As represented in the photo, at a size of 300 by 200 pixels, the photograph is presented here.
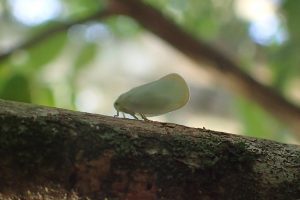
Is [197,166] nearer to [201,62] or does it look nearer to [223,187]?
[223,187]

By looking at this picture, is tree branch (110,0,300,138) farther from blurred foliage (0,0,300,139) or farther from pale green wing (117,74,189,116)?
pale green wing (117,74,189,116)

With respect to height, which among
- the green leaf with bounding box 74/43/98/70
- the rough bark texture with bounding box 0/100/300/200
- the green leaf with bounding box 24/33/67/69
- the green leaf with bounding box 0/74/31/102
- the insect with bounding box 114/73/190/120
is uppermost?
the green leaf with bounding box 74/43/98/70

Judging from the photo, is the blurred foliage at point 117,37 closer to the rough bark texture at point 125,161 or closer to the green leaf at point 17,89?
the green leaf at point 17,89

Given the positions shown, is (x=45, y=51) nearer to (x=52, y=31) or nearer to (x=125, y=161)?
(x=52, y=31)

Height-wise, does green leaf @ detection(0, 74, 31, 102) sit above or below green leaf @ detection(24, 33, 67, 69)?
below

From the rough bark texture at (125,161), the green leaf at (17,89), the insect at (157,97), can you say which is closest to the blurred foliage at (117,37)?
the green leaf at (17,89)

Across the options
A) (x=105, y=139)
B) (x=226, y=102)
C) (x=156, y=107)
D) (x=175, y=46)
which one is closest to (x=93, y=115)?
(x=105, y=139)

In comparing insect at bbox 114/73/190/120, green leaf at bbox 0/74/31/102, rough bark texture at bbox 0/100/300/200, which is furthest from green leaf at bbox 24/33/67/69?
rough bark texture at bbox 0/100/300/200
